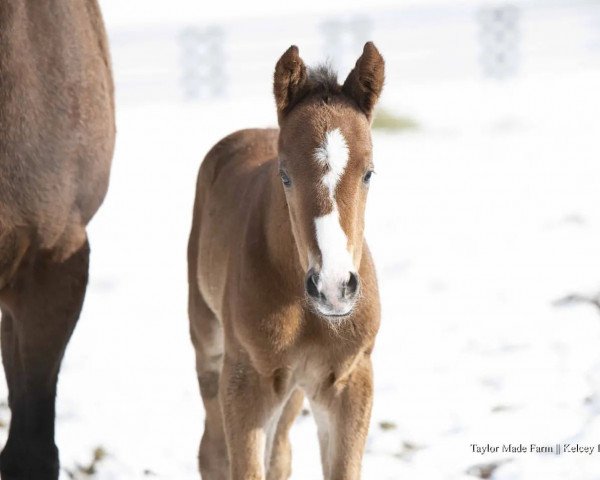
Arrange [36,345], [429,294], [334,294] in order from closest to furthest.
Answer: [334,294] → [36,345] → [429,294]

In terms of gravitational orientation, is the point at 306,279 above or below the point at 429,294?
above

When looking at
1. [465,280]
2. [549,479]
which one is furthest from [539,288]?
[549,479]

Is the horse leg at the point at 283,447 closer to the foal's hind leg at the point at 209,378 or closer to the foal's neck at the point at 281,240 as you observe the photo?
the foal's hind leg at the point at 209,378

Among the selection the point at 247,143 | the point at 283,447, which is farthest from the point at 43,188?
the point at 283,447

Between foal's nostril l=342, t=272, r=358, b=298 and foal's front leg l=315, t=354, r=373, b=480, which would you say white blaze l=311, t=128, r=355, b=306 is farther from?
foal's front leg l=315, t=354, r=373, b=480

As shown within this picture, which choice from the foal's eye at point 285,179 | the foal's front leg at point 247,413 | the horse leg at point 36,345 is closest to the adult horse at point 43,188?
the horse leg at point 36,345

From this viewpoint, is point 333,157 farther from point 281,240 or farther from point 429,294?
point 429,294

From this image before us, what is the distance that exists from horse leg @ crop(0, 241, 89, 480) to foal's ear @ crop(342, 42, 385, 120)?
43.5 inches

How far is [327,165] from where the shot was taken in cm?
343

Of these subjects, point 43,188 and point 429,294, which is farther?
point 429,294

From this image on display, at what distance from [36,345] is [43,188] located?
579mm

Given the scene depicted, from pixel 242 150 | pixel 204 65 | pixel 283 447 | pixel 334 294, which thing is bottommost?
pixel 283 447

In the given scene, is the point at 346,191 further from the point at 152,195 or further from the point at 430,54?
the point at 430,54

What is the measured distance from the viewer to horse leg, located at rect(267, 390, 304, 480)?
15.1 feet
